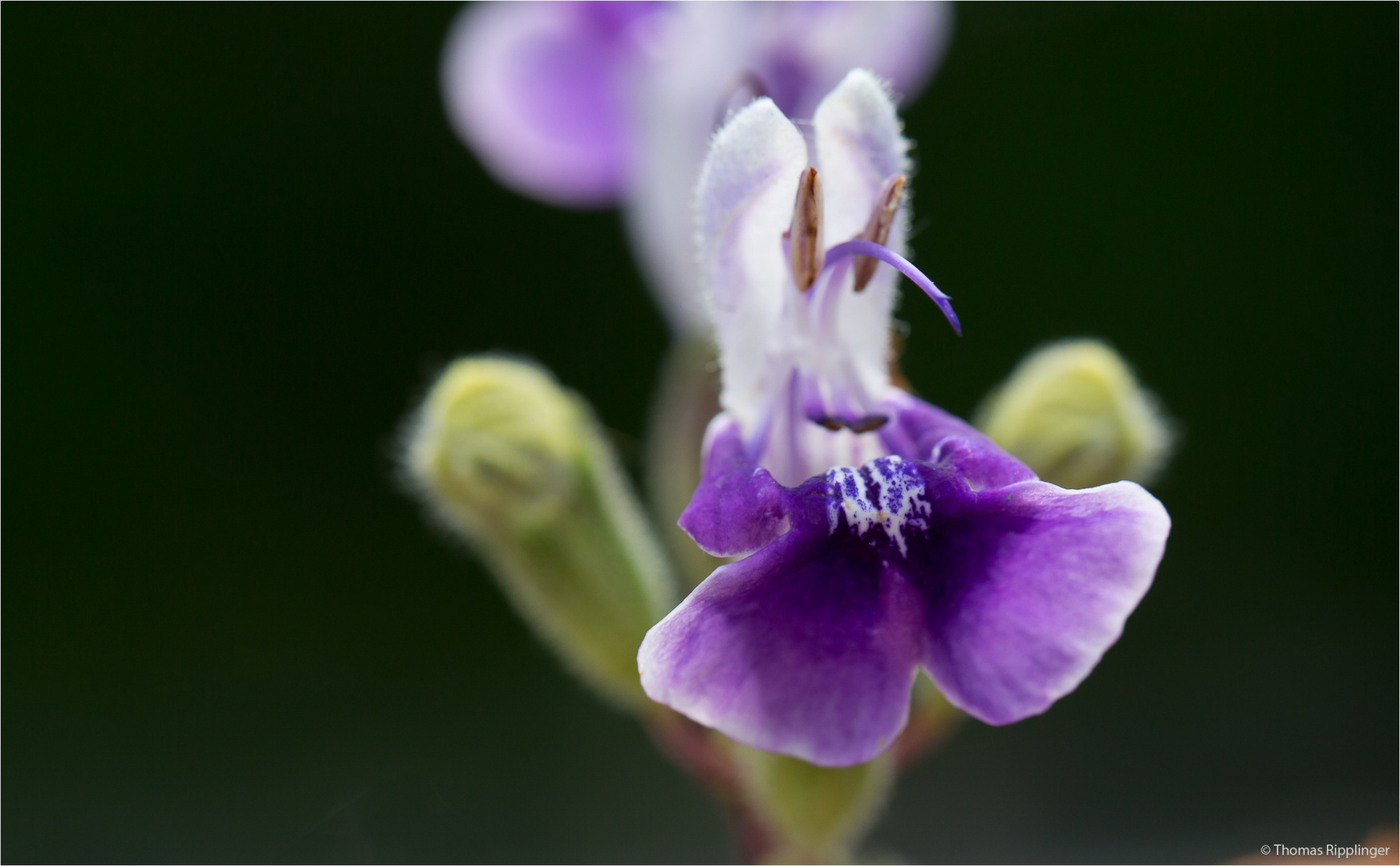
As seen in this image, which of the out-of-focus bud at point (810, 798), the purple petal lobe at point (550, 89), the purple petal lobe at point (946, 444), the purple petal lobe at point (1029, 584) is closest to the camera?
the purple petal lobe at point (1029, 584)

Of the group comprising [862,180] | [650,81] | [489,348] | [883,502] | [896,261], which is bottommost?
[883,502]

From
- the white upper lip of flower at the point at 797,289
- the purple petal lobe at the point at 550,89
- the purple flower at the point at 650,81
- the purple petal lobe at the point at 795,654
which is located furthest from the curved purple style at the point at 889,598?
the purple petal lobe at the point at 550,89

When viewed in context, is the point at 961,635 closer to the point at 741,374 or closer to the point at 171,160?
the point at 741,374

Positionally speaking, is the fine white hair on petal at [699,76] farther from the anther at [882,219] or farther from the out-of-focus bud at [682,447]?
the anther at [882,219]

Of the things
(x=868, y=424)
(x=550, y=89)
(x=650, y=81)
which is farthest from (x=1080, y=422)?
(x=550, y=89)

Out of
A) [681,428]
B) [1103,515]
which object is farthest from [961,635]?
[681,428]

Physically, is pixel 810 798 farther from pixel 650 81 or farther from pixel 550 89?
pixel 550 89

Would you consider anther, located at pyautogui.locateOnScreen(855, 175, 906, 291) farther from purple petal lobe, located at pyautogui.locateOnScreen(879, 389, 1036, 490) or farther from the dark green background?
the dark green background
